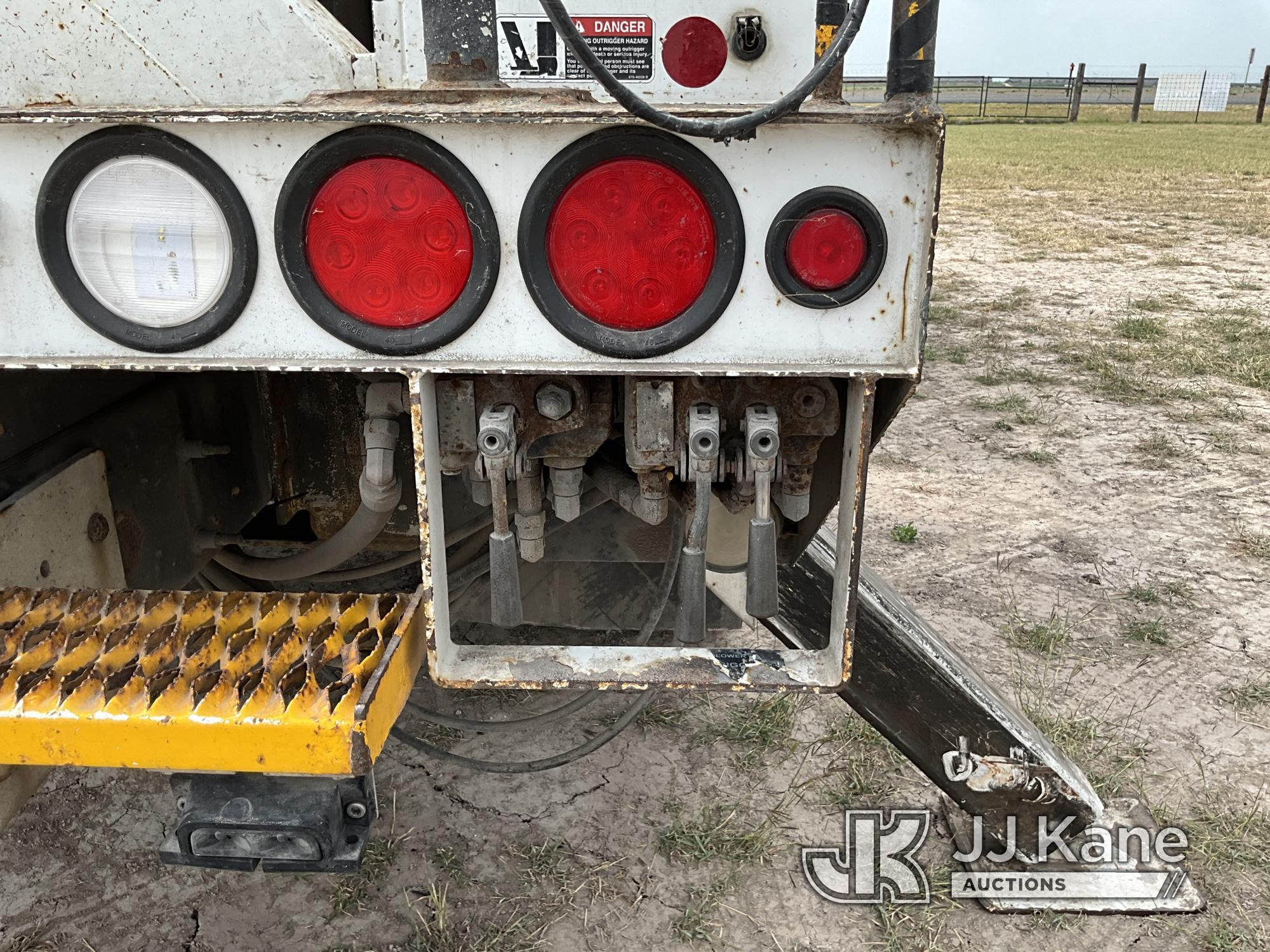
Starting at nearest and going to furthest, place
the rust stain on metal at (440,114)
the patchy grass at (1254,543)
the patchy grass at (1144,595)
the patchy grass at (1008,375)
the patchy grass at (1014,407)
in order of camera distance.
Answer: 1. the rust stain on metal at (440,114)
2. the patchy grass at (1144,595)
3. the patchy grass at (1254,543)
4. the patchy grass at (1014,407)
5. the patchy grass at (1008,375)

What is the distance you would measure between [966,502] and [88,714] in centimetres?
325

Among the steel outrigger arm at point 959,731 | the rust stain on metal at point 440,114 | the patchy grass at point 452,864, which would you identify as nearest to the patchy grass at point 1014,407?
the steel outrigger arm at point 959,731

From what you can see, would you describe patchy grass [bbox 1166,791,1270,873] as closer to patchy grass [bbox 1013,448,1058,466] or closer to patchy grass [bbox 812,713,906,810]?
patchy grass [bbox 812,713,906,810]

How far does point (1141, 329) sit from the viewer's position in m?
6.00

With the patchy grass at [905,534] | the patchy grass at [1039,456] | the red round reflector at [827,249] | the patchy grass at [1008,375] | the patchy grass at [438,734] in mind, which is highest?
the red round reflector at [827,249]

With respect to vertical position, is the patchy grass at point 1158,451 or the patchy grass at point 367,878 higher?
the patchy grass at point 1158,451

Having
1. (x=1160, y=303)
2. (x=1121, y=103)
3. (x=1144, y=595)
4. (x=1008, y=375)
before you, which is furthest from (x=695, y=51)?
Result: (x=1121, y=103)

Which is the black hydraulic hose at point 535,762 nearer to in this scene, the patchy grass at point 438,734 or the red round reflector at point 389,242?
the patchy grass at point 438,734

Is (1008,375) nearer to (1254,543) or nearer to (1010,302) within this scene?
(1010,302)

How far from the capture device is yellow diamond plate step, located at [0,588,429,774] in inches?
41.2

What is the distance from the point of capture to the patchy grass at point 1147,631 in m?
2.80

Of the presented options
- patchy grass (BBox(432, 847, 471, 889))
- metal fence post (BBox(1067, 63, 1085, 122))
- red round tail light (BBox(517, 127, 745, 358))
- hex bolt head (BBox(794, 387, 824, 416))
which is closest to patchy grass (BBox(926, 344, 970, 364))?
patchy grass (BBox(432, 847, 471, 889))

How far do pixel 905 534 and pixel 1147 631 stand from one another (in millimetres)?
844

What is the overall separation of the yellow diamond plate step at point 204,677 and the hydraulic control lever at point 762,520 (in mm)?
395
